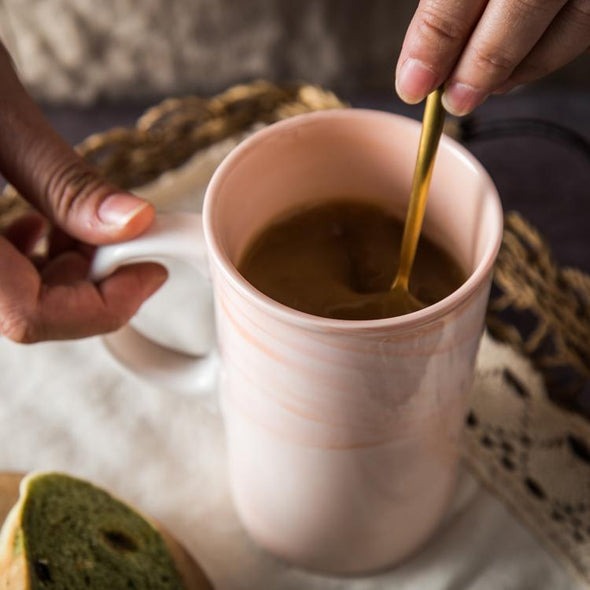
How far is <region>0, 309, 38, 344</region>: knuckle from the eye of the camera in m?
0.54

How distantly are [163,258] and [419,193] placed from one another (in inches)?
6.0

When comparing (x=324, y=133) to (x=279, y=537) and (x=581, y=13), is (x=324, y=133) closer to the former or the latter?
(x=581, y=13)

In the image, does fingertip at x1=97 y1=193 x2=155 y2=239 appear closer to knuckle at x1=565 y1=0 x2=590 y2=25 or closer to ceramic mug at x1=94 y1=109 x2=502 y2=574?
ceramic mug at x1=94 y1=109 x2=502 y2=574

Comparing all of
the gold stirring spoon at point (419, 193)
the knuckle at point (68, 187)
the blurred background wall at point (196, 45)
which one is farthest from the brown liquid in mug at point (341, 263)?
the blurred background wall at point (196, 45)

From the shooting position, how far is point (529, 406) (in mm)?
697

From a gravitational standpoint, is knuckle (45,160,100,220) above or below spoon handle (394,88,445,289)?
below

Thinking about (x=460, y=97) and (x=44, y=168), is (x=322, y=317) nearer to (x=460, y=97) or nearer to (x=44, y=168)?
(x=460, y=97)

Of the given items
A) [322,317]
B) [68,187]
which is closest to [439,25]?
[322,317]

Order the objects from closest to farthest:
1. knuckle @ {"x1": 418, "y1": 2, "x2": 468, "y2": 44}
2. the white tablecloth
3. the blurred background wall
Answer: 1. knuckle @ {"x1": 418, "y1": 2, "x2": 468, "y2": 44}
2. the white tablecloth
3. the blurred background wall

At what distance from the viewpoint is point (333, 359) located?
0.44m

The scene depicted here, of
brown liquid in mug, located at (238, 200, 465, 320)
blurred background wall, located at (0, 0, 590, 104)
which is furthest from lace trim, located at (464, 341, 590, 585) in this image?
blurred background wall, located at (0, 0, 590, 104)

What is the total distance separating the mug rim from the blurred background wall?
0.53 meters

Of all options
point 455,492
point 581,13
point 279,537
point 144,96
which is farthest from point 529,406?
point 144,96

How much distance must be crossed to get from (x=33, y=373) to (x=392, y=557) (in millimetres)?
310
